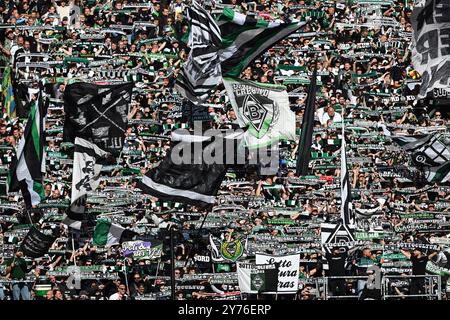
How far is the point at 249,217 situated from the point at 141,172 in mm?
2320

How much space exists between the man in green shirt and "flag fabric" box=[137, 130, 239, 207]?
9.24 feet

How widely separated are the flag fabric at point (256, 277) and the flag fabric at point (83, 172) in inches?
118

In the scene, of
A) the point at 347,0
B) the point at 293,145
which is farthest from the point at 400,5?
the point at 293,145

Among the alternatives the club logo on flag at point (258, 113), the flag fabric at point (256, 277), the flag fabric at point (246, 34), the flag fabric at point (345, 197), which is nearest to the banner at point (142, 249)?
the flag fabric at point (256, 277)

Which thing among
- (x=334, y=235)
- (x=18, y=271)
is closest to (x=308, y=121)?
(x=334, y=235)

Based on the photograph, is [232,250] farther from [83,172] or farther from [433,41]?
[433,41]

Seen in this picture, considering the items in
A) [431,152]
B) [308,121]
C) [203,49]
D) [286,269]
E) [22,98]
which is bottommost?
[286,269]

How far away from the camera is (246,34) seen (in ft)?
72.1

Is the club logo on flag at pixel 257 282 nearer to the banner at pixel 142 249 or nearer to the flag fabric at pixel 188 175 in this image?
the flag fabric at pixel 188 175

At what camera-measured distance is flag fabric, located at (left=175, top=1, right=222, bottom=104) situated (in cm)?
2159

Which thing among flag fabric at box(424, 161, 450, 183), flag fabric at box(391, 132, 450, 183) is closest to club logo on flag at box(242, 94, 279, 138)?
flag fabric at box(391, 132, 450, 183)

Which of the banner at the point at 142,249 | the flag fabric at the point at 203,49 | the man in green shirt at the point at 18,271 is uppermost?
the flag fabric at the point at 203,49

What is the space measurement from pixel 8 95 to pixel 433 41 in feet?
27.7

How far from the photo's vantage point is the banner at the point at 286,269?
2172cm
